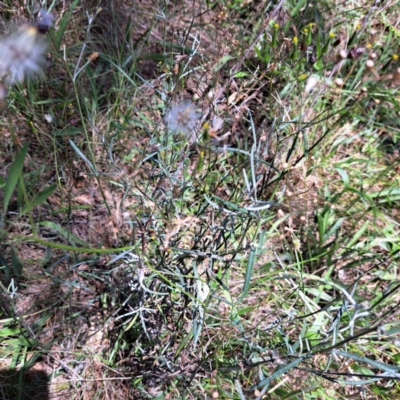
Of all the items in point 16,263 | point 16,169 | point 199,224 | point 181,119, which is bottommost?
point 16,263

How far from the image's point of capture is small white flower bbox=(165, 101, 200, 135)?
101cm

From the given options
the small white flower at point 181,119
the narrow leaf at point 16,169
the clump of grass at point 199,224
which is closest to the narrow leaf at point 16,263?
the clump of grass at point 199,224

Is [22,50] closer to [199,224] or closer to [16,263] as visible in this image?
[199,224]

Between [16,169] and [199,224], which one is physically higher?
[16,169]

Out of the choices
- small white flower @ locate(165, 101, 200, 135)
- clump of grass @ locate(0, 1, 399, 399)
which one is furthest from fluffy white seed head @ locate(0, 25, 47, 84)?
small white flower @ locate(165, 101, 200, 135)

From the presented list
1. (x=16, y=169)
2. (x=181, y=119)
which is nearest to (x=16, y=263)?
(x=16, y=169)

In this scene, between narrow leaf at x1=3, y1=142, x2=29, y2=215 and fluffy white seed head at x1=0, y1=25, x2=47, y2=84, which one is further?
narrow leaf at x1=3, y1=142, x2=29, y2=215

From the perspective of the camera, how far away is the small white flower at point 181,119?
101 centimetres

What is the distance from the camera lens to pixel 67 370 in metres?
1.47

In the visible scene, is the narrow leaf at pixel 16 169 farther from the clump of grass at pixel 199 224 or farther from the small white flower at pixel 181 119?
the small white flower at pixel 181 119

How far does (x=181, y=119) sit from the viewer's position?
39.7 inches

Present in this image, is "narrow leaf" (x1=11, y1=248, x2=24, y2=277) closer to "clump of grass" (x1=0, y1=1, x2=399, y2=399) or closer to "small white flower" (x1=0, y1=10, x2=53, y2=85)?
"clump of grass" (x1=0, y1=1, x2=399, y2=399)

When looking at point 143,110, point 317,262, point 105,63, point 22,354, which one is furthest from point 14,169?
point 317,262

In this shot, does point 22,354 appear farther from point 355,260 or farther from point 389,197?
point 389,197
